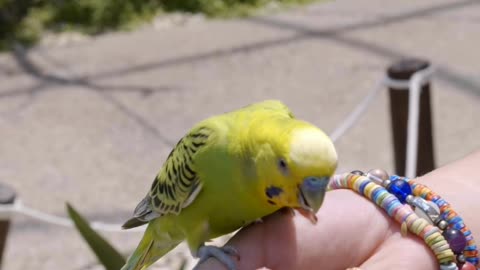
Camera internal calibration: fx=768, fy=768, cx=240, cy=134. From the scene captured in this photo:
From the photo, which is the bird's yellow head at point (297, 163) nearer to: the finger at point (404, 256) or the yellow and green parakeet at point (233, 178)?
the yellow and green parakeet at point (233, 178)

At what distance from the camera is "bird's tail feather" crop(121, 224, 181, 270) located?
1235 millimetres

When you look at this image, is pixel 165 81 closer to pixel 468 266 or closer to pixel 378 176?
pixel 378 176

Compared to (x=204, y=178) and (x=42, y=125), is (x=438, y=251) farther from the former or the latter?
(x=42, y=125)

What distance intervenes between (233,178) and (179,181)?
0.13 m

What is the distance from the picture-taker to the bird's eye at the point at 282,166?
3.04 feet

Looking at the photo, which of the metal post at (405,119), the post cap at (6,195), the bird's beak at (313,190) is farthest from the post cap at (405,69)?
the bird's beak at (313,190)

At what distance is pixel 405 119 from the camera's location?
6.64 feet

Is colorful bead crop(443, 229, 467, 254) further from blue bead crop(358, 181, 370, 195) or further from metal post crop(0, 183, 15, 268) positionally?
metal post crop(0, 183, 15, 268)

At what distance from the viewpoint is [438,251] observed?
1.14m

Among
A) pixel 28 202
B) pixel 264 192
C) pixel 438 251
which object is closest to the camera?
pixel 264 192

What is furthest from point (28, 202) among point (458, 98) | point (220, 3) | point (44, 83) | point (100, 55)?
point (220, 3)

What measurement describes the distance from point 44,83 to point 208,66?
0.77m

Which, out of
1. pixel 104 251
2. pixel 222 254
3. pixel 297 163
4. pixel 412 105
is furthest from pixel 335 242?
pixel 412 105

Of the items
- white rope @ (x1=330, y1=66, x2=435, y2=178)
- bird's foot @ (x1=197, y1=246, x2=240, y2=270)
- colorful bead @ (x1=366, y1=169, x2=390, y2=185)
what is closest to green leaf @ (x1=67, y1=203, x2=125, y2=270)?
bird's foot @ (x1=197, y1=246, x2=240, y2=270)
